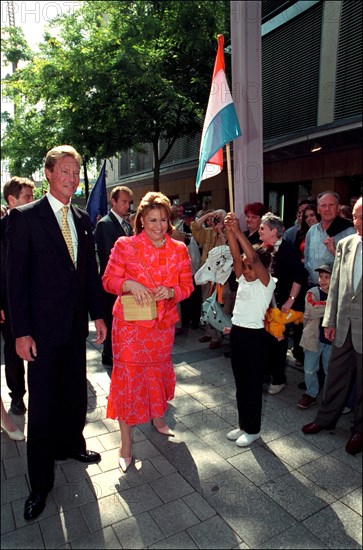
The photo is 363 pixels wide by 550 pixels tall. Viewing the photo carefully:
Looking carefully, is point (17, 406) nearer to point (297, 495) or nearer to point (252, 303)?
point (252, 303)

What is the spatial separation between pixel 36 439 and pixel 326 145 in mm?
9085

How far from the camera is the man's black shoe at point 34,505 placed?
2.54m

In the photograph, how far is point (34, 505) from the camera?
2582 mm

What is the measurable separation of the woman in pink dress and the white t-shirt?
0.46 meters

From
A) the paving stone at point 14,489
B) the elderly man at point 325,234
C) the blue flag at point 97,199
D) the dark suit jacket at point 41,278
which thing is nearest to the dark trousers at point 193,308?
the blue flag at point 97,199

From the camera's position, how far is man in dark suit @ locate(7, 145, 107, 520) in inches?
102

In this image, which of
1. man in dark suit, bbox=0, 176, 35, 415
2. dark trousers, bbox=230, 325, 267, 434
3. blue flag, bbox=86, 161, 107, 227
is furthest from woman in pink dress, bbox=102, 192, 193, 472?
blue flag, bbox=86, 161, 107, 227

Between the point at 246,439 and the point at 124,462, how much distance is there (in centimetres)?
102

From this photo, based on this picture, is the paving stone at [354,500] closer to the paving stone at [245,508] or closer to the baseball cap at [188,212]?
the paving stone at [245,508]

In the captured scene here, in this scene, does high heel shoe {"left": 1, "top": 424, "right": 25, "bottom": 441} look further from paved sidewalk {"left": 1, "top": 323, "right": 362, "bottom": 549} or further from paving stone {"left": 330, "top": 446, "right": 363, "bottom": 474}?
paving stone {"left": 330, "top": 446, "right": 363, "bottom": 474}

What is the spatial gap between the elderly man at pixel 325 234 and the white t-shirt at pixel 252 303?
4.29 feet

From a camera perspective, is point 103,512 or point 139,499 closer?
point 103,512

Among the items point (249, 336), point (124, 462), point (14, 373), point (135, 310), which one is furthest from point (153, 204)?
point (14, 373)

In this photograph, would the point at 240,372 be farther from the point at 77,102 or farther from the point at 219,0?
the point at 219,0
